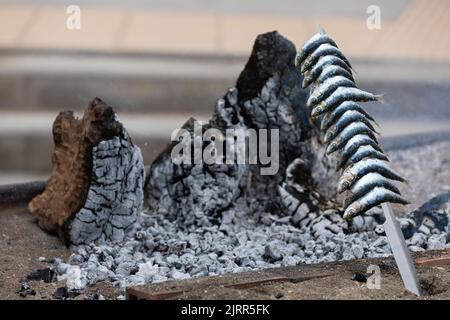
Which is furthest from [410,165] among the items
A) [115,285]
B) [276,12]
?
[115,285]

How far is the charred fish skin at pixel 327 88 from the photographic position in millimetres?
2025

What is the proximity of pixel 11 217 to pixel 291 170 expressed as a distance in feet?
2.80

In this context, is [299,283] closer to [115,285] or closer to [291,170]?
[115,285]

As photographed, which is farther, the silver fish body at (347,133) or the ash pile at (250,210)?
the ash pile at (250,210)

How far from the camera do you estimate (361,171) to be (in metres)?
1.99

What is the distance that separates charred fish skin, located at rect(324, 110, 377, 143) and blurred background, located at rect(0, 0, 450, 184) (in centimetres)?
166

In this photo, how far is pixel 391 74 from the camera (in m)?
4.06

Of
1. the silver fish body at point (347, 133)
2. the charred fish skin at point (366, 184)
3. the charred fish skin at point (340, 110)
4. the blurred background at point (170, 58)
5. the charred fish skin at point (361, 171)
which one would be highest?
the blurred background at point (170, 58)

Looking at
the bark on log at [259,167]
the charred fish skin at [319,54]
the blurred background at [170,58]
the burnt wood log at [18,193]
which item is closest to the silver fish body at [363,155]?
the charred fish skin at [319,54]

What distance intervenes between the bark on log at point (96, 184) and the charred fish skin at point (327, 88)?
2.57ft

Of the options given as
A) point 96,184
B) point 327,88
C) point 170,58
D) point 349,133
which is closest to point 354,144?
point 349,133

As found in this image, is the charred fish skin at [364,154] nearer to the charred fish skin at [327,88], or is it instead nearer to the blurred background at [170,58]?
the charred fish skin at [327,88]

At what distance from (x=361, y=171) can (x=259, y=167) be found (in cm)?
96

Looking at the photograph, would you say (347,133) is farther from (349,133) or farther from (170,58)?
(170,58)
